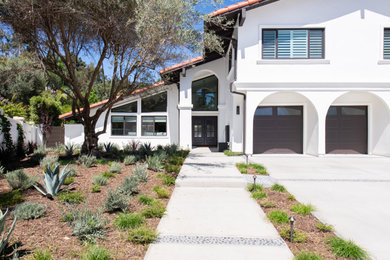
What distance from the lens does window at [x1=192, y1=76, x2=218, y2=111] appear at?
1623 cm

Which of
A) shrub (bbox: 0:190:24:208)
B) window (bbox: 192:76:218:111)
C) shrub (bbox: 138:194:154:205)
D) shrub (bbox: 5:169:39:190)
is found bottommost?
shrub (bbox: 138:194:154:205)

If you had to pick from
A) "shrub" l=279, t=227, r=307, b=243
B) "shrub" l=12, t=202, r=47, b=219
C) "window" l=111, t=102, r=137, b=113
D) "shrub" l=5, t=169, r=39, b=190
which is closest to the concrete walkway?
"shrub" l=279, t=227, r=307, b=243

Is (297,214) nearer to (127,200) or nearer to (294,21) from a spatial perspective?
(127,200)

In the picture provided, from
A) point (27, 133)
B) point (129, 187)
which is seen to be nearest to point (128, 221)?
point (129, 187)

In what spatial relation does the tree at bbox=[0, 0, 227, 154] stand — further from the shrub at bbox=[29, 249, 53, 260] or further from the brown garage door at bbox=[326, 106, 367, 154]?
the brown garage door at bbox=[326, 106, 367, 154]

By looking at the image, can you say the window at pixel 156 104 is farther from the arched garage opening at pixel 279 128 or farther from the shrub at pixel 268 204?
the shrub at pixel 268 204

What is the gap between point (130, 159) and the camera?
9.01m

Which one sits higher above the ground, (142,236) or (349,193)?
(142,236)

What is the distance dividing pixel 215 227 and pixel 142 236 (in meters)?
1.23

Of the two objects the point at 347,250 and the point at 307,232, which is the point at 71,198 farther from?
the point at 347,250

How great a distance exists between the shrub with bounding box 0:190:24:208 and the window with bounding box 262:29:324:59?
10.5 meters

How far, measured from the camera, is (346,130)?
12.5 m

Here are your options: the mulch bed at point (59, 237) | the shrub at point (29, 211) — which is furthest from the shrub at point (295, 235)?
the shrub at point (29, 211)

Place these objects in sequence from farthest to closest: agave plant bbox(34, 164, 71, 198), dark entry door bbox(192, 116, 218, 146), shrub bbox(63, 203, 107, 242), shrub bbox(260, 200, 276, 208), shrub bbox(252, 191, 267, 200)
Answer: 1. dark entry door bbox(192, 116, 218, 146)
2. shrub bbox(252, 191, 267, 200)
3. agave plant bbox(34, 164, 71, 198)
4. shrub bbox(260, 200, 276, 208)
5. shrub bbox(63, 203, 107, 242)
